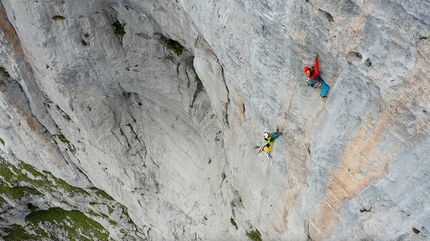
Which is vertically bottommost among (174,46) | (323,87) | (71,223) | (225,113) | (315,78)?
(323,87)

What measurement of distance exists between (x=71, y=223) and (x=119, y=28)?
2164cm

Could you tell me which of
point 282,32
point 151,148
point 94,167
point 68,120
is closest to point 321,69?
point 282,32

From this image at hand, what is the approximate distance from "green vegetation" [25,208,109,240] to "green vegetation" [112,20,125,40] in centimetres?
1946

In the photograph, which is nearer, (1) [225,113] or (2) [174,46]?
(1) [225,113]

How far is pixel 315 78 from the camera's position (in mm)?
8570

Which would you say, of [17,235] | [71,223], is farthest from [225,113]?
[17,235]

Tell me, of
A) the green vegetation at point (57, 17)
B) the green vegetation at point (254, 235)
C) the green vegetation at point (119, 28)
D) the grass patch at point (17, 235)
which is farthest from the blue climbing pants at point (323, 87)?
the grass patch at point (17, 235)

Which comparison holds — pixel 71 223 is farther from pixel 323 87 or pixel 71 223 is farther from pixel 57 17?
pixel 323 87

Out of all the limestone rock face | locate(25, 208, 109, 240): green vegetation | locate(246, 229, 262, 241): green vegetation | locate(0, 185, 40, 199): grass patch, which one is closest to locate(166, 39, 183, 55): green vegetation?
the limestone rock face

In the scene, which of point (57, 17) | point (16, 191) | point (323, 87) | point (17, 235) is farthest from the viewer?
point (17, 235)

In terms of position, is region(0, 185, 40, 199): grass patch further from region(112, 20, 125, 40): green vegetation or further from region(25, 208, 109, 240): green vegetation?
region(112, 20, 125, 40): green vegetation

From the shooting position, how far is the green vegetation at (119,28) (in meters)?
16.8

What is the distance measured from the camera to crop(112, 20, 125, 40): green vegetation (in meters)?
16.8

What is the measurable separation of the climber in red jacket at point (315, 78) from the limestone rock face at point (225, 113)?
0.18 meters
